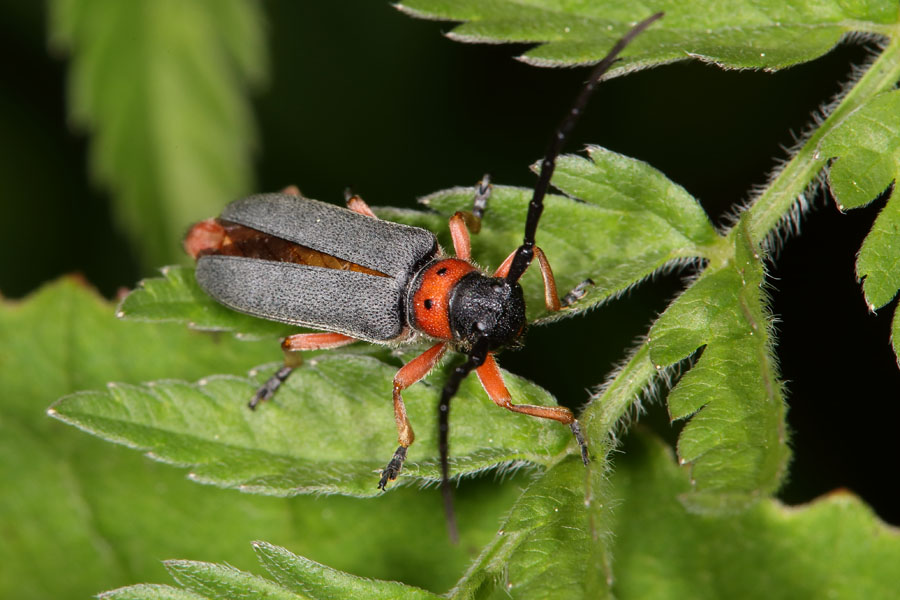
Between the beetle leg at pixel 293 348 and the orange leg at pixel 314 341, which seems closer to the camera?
the beetle leg at pixel 293 348

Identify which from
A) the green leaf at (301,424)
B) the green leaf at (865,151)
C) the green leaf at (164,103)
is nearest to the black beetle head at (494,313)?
the green leaf at (301,424)

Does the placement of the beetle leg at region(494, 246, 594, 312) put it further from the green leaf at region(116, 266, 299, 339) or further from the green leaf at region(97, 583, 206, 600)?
the green leaf at region(97, 583, 206, 600)

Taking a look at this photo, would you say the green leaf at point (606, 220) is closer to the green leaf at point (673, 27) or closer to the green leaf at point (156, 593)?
the green leaf at point (673, 27)

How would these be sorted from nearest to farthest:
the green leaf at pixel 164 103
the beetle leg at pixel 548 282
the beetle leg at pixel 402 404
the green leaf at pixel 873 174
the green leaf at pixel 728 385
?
1. the green leaf at pixel 728 385
2. the green leaf at pixel 873 174
3. the beetle leg at pixel 402 404
4. the beetle leg at pixel 548 282
5. the green leaf at pixel 164 103

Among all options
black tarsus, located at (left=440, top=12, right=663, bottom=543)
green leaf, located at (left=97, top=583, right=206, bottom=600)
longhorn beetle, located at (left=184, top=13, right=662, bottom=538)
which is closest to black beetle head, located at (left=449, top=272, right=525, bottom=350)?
longhorn beetle, located at (left=184, top=13, right=662, bottom=538)

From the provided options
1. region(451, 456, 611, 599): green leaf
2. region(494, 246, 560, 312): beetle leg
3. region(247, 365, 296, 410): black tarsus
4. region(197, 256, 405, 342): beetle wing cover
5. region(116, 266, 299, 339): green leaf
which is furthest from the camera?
region(197, 256, 405, 342): beetle wing cover

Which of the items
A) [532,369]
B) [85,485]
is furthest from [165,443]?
[532,369]

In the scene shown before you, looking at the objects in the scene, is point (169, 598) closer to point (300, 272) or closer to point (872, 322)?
point (300, 272)
